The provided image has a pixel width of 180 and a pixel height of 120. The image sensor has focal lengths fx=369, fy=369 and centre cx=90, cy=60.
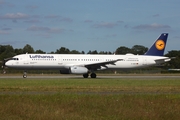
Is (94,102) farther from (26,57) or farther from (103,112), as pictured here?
(26,57)

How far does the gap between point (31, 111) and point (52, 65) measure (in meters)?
37.7

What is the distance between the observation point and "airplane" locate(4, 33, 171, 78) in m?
50.9

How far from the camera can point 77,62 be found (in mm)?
53969

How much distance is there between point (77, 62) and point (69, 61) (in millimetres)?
1291

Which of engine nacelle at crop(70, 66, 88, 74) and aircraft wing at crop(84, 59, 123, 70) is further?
aircraft wing at crop(84, 59, 123, 70)

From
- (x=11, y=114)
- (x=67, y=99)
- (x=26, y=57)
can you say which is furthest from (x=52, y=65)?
(x=11, y=114)

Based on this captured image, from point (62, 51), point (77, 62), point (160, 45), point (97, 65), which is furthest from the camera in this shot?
point (62, 51)

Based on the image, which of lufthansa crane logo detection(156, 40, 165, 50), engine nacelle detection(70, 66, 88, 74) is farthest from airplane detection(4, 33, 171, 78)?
lufthansa crane logo detection(156, 40, 165, 50)

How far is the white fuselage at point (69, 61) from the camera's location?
51031 millimetres

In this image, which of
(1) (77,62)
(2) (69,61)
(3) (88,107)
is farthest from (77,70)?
(3) (88,107)

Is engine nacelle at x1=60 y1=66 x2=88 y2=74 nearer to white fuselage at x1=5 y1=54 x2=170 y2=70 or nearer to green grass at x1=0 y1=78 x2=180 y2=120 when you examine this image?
white fuselage at x1=5 y1=54 x2=170 y2=70

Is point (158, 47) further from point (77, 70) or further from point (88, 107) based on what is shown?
point (88, 107)

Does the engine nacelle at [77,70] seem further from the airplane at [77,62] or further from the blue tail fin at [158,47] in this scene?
the blue tail fin at [158,47]

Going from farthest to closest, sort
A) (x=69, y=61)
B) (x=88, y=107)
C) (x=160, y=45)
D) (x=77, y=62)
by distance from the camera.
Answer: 1. (x=160, y=45)
2. (x=77, y=62)
3. (x=69, y=61)
4. (x=88, y=107)
